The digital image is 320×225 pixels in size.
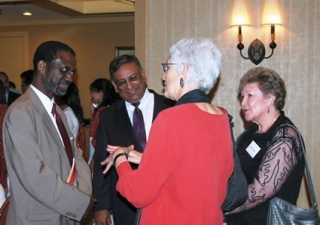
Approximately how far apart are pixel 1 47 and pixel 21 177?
29.5 feet

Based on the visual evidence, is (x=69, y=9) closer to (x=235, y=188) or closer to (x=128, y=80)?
(x=128, y=80)

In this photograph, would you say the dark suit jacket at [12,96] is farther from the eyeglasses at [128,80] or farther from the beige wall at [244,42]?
the eyeglasses at [128,80]

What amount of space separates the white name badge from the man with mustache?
943 mm

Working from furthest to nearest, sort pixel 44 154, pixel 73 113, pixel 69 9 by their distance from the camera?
pixel 69 9 < pixel 73 113 < pixel 44 154

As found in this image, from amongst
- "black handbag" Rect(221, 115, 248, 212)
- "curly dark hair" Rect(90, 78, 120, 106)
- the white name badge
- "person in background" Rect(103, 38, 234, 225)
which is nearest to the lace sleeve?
the white name badge

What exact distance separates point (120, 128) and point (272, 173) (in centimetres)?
101

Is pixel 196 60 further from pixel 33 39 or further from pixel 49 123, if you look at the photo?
pixel 33 39

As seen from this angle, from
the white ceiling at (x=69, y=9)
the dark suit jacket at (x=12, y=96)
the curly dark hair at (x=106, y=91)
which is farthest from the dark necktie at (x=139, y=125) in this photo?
the white ceiling at (x=69, y=9)

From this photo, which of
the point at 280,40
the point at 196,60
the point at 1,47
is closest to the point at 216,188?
the point at 196,60

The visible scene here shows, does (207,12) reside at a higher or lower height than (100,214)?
higher

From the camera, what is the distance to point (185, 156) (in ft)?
5.30

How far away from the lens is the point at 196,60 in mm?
1712

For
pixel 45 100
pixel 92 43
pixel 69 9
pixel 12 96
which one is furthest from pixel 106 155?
pixel 92 43

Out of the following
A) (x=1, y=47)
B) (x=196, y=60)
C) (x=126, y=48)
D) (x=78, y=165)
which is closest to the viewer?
(x=196, y=60)
